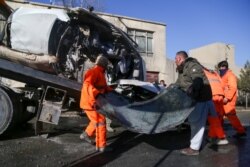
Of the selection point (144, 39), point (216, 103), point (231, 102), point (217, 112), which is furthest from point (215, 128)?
point (144, 39)

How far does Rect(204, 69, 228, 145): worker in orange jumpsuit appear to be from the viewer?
22.7 feet

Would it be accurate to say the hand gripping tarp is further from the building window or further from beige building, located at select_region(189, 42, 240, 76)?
beige building, located at select_region(189, 42, 240, 76)

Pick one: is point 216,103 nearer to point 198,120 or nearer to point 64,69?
point 198,120

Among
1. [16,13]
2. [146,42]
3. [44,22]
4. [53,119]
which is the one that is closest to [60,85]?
[53,119]

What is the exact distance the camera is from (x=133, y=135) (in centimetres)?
805

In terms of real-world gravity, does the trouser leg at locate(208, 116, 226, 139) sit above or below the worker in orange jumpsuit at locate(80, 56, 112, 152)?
below

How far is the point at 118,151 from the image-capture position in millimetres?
6316

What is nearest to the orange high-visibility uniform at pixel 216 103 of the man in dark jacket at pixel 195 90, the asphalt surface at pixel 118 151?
the asphalt surface at pixel 118 151

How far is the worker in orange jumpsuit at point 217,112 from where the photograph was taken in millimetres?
6918

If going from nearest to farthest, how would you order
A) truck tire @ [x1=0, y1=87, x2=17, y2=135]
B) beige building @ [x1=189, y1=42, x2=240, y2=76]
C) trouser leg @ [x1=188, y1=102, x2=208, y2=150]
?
trouser leg @ [x1=188, y1=102, x2=208, y2=150], truck tire @ [x1=0, y1=87, x2=17, y2=135], beige building @ [x1=189, y1=42, x2=240, y2=76]

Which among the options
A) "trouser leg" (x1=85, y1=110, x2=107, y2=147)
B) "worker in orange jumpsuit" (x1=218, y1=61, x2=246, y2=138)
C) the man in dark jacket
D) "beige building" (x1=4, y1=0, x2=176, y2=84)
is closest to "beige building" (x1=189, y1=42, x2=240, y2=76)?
"beige building" (x1=4, y1=0, x2=176, y2=84)

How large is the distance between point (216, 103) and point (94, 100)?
2.53m

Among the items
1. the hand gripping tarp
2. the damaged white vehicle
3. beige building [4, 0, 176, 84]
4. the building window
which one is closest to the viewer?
the hand gripping tarp

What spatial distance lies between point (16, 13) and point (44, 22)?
69 cm
